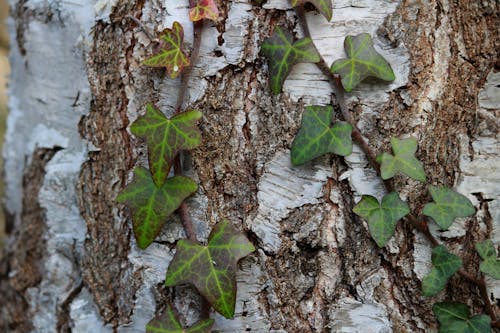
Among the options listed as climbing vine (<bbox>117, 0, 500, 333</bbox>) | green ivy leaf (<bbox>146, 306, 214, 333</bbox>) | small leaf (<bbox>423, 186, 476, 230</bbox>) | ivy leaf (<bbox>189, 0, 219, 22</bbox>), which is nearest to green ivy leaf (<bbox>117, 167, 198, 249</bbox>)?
climbing vine (<bbox>117, 0, 500, 333</bbox>)

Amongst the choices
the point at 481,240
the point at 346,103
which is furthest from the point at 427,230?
the point at 346,103

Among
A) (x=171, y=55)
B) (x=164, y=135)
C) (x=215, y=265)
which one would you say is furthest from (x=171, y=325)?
(x=171, y=55)

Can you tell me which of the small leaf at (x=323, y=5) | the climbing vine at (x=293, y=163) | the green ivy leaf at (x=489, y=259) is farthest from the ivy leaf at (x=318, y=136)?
the green ivy leaf at (x=489, y=259)

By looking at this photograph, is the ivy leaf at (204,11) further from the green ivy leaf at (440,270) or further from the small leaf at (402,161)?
the green ivy leaf at (440,270)

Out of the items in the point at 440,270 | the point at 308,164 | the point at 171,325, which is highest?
the point at 308,164

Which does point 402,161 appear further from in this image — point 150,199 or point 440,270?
point 150,199

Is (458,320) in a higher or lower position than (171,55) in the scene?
lower
